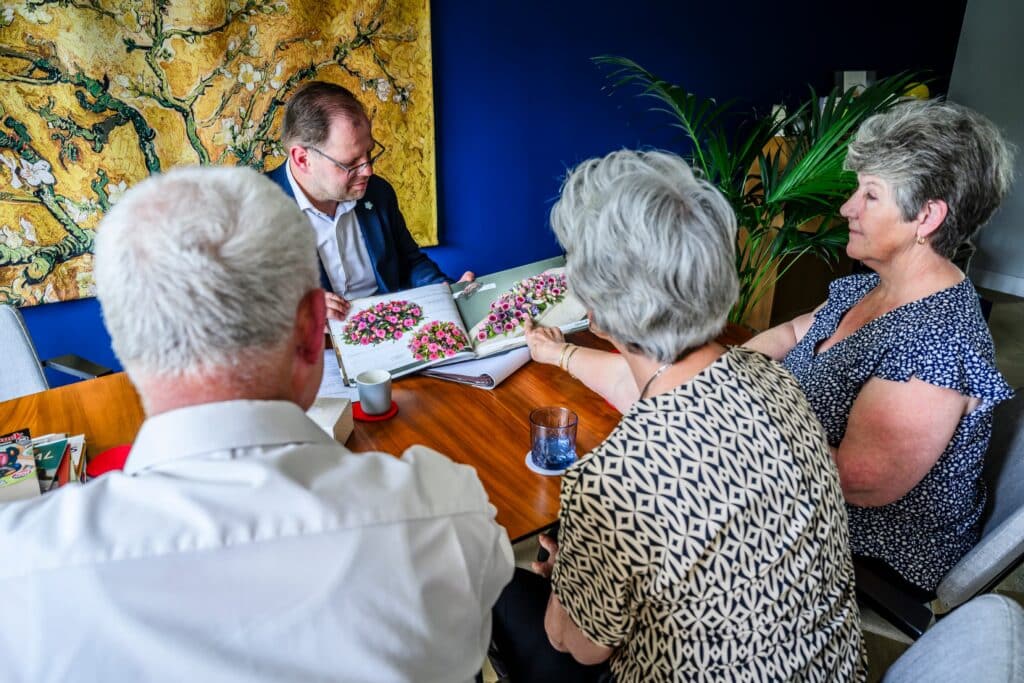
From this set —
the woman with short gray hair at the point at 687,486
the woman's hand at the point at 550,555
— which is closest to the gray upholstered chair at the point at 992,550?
the woman with short gray hair at the point at 687,486

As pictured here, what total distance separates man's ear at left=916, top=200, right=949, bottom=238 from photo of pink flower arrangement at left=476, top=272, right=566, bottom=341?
0.78 metres

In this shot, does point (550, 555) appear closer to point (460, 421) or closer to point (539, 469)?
point (539, 469)

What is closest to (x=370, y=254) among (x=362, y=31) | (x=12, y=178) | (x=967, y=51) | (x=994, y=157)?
(x=362, y=31)

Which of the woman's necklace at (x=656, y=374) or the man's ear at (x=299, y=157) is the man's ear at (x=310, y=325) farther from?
the man's ear at (x=299, y=157)

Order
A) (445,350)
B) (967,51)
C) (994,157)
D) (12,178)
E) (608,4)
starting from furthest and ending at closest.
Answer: (967,51) < (608,4) < (12,178) < (445,350) < (994,157)

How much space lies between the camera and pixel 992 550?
1.06 metres

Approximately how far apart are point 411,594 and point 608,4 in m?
3.08

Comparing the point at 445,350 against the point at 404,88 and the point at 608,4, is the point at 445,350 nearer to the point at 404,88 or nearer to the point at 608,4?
the point at 404,88

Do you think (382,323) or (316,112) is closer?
(382,323)

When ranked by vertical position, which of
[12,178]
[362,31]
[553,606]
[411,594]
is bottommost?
[553,606]

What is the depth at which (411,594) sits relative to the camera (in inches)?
21.1

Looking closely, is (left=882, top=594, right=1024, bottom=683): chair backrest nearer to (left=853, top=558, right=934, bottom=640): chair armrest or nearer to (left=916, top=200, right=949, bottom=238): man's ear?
(left=853, top=558, right=934, bottom=640): chair armrest

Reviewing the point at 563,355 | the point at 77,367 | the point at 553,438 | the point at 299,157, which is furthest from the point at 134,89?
the point at 553,438

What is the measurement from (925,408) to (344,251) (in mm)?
1651
